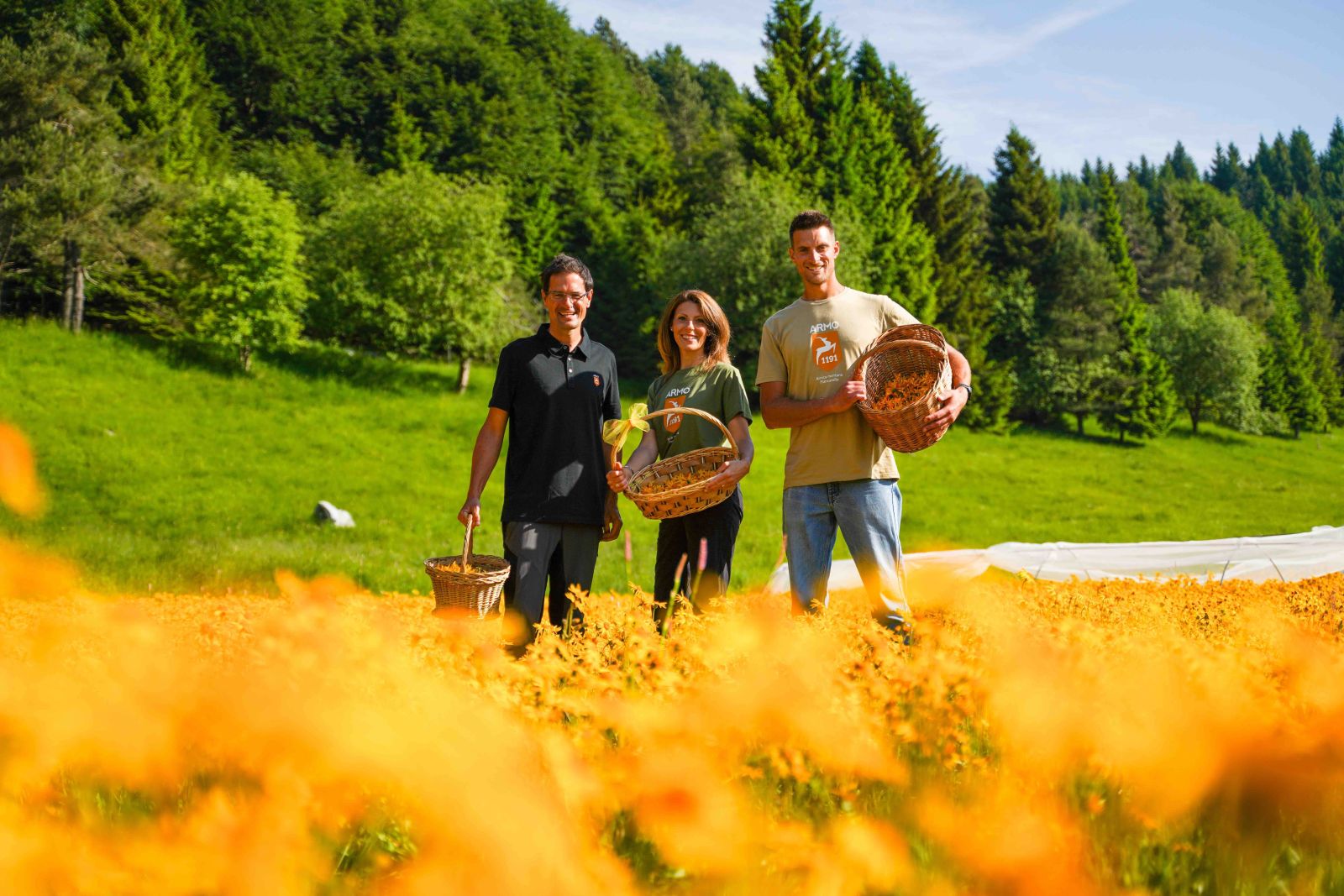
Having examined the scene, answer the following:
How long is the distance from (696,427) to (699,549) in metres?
0.73

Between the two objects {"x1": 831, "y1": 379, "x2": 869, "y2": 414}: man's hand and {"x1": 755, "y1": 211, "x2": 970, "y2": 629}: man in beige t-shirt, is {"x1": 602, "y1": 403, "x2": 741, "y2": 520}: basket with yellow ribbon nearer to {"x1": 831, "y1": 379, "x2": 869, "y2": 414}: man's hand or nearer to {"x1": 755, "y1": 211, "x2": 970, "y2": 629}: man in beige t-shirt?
{"x1": 755, "y1": 211, "x2": 970, "y2": 629}: man in beige t-shirt

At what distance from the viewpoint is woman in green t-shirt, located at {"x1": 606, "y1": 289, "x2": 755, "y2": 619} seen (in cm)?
523

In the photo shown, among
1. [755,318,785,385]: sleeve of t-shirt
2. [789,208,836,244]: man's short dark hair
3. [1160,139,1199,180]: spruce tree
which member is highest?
[1160,139,1199,180]: spruce tree

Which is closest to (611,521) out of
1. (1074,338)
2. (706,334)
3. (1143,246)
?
(706,334)

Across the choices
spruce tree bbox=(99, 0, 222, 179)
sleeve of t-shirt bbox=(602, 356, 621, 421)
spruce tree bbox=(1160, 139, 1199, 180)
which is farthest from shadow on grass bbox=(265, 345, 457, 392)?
spruce tree bbox=(1160, 139, 1199, 180)

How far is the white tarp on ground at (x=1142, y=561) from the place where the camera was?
891cm

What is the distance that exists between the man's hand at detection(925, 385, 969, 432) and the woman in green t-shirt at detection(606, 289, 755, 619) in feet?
3.47

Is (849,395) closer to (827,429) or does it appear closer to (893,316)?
(827,429)

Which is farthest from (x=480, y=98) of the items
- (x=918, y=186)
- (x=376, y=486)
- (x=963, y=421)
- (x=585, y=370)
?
(x=585, y=370)

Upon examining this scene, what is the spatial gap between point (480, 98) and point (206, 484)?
148ft

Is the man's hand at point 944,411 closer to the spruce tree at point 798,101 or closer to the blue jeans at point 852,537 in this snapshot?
the blue jeans at point 852,537

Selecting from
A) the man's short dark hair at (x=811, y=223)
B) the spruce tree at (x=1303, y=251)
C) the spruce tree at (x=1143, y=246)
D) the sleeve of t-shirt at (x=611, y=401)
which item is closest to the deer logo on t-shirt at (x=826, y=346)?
the man's short dark hair at (x=811, y=223)

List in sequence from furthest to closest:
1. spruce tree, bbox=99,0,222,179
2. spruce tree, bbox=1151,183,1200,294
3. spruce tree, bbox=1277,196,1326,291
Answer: spruce tree, bbox=1277,196,1326,291
spruce tree, bbox=1151,183,1200,294
spruce tree, bbox=99,0,222,179

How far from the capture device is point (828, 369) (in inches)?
190
